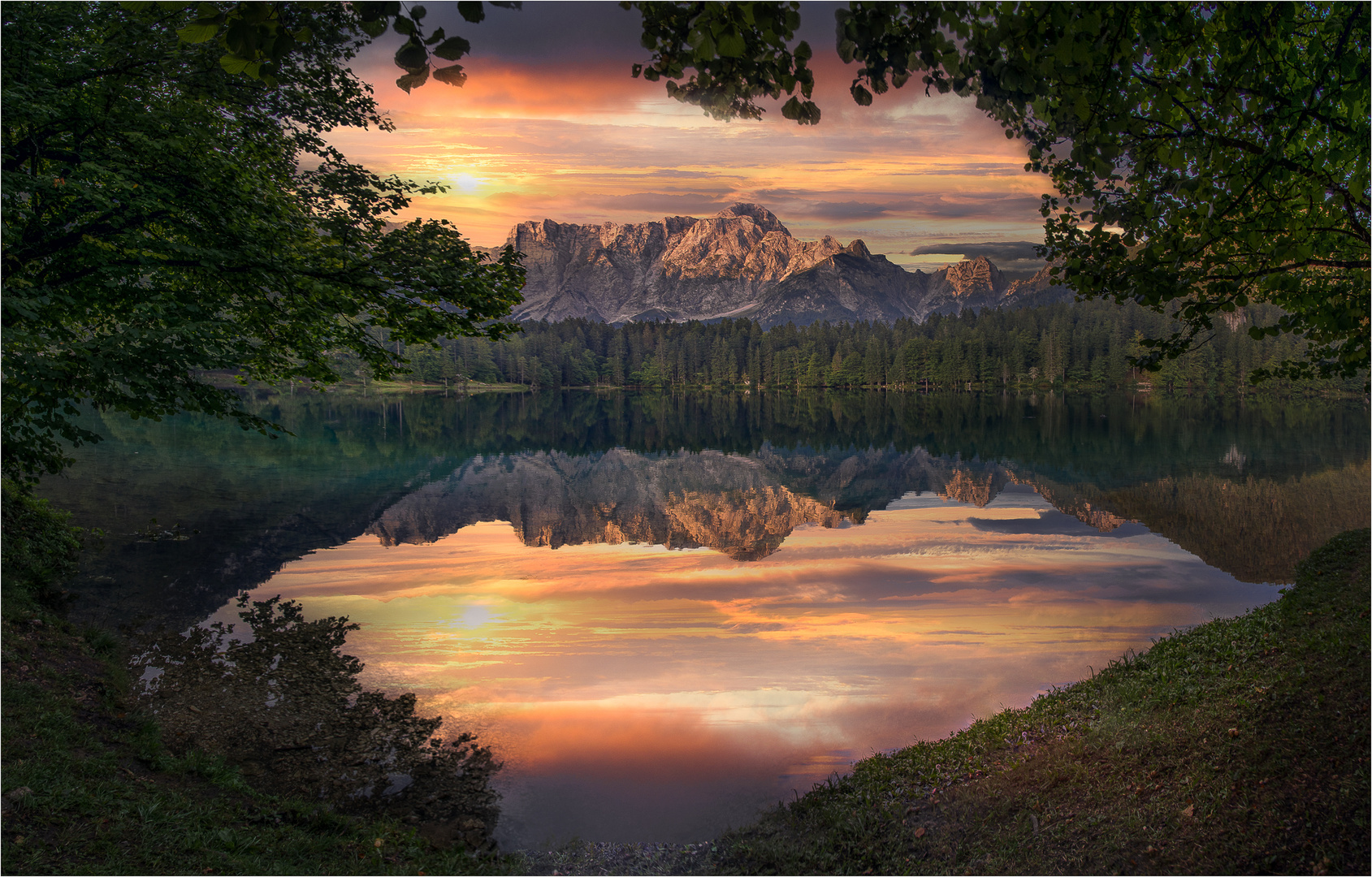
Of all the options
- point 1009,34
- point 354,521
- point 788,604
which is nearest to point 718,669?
point 788,604

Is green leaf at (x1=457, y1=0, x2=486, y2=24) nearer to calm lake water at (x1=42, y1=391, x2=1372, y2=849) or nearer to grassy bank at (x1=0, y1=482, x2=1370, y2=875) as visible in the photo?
grassy bank at (x1=0, y1=482, x2=1370, y2=875)

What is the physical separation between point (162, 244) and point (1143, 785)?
17.2 meters

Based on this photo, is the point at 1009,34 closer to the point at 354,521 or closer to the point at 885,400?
the point at 354,521

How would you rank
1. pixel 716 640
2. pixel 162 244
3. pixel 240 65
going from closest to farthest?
pixel 240 65 < pixel 162 244 < pixel 716 640

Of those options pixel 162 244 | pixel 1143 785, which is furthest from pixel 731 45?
pixel 162 244

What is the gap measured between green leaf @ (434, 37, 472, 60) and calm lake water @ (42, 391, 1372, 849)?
950 cm

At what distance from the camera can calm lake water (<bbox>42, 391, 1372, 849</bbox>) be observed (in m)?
12.2

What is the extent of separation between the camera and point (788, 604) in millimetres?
19250

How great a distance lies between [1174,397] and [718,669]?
168866 millimetres

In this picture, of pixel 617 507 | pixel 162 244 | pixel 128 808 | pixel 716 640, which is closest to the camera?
pixel 128 808

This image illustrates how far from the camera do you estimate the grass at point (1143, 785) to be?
23.5 feet

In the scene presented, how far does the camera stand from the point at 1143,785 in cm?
851

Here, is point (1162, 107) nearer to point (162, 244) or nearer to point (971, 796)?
point (971, 796)

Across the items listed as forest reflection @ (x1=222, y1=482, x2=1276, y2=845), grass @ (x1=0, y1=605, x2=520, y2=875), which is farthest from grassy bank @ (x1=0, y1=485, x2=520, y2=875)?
forest reflection @ (x1=222, y1=482, x2=1276, y2=845)
